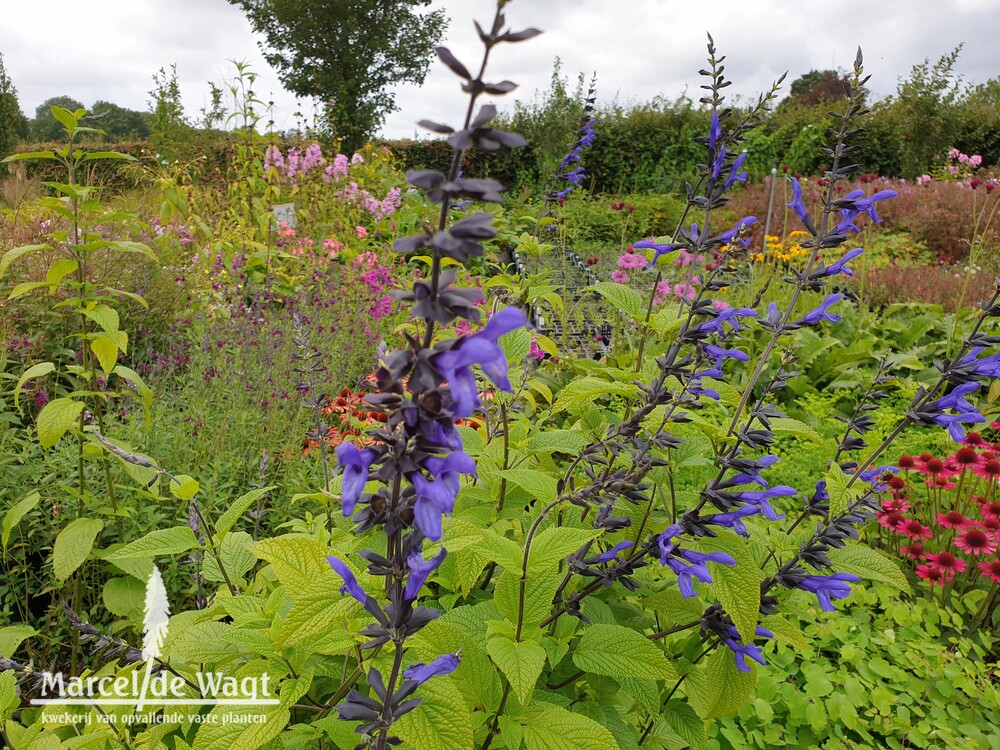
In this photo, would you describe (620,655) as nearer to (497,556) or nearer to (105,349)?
(497,556)

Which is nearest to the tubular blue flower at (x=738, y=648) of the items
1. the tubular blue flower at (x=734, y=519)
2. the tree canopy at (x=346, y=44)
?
the tubular blue flower at (x=734, y=519)

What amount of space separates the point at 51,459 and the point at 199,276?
314 centimetres

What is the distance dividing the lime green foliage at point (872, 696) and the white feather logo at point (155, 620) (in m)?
1.82

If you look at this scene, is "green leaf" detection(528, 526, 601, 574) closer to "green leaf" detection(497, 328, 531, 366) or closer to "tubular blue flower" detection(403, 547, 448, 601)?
"tubular blue flower" detection(403, 547, 448, 601)

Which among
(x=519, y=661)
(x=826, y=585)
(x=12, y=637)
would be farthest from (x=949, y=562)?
(x=12, y=637)

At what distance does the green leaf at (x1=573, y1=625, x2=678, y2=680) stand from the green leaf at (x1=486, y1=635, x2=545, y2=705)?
0.19 m

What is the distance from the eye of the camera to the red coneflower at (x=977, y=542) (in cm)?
279

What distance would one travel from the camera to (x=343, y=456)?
2.89ft

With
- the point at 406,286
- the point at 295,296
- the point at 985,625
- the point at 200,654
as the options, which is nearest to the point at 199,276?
the point at 295,296

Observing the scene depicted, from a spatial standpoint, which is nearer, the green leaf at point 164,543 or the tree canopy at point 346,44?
the green leaf at point 164,543

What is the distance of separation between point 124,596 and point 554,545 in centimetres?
181

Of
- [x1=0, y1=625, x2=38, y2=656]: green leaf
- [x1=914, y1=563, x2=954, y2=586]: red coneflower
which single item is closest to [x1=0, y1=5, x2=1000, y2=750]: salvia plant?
[x1=0, y1=625, x2=38, y2=656]: green leaf

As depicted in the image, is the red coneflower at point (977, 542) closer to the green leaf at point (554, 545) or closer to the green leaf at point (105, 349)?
the green leaf at point (554, 545)

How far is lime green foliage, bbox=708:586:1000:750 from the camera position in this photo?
2250 mm
